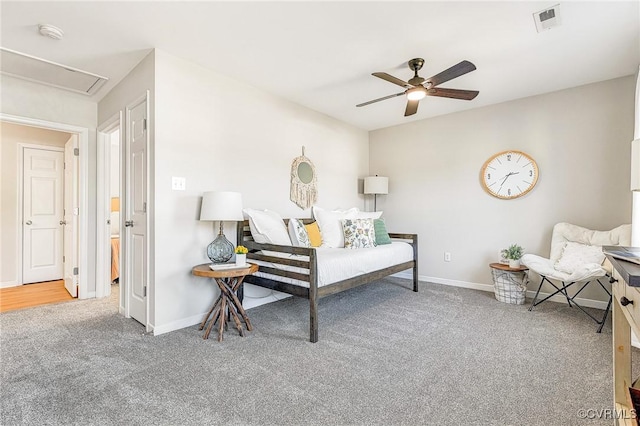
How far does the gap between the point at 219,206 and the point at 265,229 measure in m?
0.57

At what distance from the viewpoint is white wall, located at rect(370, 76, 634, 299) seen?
316 centimetres

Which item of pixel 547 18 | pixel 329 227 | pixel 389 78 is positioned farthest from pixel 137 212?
pixel 547 18

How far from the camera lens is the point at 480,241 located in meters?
4.00

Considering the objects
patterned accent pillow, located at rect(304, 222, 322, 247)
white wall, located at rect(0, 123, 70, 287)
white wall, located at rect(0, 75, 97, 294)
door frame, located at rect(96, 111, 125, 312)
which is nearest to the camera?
white wall, located at rect(0, 75, 97, 294)

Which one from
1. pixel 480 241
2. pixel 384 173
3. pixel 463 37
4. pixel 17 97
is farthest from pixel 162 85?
pixel 480 241

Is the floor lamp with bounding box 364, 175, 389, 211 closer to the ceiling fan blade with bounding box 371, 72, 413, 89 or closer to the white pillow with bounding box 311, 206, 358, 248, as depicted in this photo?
the white pillow with bounding box 311, 206, 358, 248

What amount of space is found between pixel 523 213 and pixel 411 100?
2090 millimetres

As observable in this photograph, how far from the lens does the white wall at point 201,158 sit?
2594mm

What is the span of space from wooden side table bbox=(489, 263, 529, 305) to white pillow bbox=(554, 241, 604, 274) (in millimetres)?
349

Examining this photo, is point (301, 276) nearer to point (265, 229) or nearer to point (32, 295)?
point (265, 229)

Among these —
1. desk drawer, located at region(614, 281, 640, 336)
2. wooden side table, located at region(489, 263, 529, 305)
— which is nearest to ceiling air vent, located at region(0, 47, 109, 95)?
desk drawer, located at region(614, 281, 640, 336)

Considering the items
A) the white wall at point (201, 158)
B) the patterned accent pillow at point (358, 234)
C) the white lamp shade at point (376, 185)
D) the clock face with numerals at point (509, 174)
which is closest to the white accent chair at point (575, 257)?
the clock face with numerals at point (509, 174)

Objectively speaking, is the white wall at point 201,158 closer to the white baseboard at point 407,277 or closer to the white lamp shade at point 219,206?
the white baseboard at point 407,277

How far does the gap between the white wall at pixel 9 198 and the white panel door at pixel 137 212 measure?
2662 millimetres
